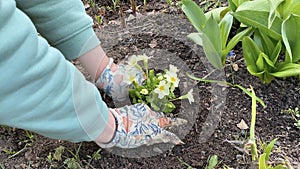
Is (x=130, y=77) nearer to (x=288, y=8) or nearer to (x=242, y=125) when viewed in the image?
(x=242, y=125)

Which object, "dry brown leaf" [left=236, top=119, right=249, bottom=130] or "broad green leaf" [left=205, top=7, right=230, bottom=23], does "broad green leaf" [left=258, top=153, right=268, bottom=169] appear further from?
"broad green leaf" [left=205, top=7, right=230, bottom=23]

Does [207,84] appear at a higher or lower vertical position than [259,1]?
lower

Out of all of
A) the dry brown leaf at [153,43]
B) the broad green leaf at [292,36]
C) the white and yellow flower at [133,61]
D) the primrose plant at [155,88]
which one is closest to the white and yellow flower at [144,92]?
the primrose plant at [155,88]

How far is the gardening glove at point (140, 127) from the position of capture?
153cm

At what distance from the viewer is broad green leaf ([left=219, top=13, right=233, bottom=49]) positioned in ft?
5.64

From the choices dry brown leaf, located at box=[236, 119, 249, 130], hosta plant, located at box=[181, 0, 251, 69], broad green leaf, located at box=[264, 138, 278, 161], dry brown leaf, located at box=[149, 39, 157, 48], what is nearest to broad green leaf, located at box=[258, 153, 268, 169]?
broad green leaf, located at box=[264, 138, 278, 161]

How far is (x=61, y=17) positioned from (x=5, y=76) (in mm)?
407

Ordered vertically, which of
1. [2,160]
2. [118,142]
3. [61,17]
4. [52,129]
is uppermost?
[61,17]

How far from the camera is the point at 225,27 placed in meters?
1.73

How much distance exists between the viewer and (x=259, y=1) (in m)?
1.70

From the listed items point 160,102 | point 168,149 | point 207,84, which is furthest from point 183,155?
point 207,84

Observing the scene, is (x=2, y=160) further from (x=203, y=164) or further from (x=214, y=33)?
(x=214, y=33)

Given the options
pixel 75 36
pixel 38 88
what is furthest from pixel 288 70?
pixel 38 88

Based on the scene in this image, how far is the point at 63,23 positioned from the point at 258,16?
592 millimetres
